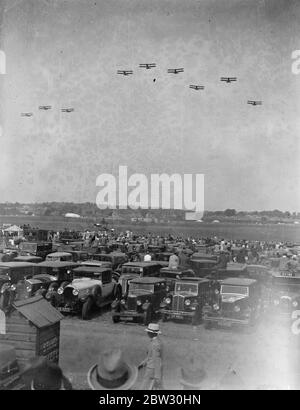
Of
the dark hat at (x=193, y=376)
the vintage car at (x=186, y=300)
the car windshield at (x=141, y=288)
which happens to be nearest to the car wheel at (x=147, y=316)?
the vintage car at (x=186, y=300)

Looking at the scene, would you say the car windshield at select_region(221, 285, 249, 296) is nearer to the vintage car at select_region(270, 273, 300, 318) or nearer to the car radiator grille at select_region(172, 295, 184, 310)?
the vintage car at select_region(270, 273, 300, 318)

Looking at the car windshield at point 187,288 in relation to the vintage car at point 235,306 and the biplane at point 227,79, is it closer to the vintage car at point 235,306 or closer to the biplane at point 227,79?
the vintage car at point 235,306

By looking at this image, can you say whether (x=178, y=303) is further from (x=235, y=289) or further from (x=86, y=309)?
(x=86, y=309)

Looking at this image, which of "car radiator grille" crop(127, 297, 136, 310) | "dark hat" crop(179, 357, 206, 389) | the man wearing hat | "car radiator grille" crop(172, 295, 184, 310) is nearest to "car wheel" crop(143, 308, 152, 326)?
"car radiator grille" crop(127, 297, 136, 310)

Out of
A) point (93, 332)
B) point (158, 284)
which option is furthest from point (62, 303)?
point (158, 284)

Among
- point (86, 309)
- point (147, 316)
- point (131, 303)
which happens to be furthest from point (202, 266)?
point (86, 309)
